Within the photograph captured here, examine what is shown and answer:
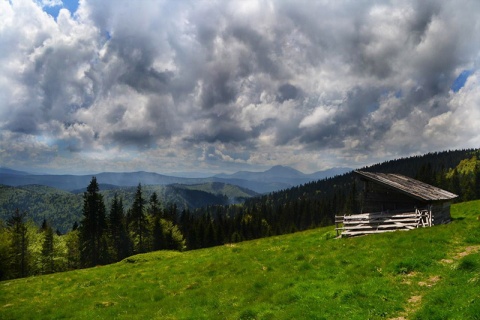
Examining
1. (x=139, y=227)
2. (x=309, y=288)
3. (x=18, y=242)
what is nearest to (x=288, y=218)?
(x=139, y=227)

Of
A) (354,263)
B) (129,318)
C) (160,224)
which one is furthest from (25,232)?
(354,263)

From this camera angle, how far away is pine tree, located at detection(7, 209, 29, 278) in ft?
230

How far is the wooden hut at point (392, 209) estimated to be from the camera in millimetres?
28906

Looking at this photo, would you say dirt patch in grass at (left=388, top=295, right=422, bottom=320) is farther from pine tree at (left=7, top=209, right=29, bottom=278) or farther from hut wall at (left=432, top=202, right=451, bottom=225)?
pine tree at (left=7, top=209, right=29, bottom=278)

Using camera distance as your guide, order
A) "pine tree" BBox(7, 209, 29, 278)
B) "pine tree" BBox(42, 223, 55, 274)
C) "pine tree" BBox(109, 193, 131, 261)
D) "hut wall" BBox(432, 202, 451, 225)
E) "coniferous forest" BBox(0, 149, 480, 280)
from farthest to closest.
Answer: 1. "pine tree" BBox(109, 193, 131, 261)
2. "pine tree" BBox(42, 223, 55, 274)
3. "coniferous forest" BBox(0, 149, 480, 280)
4. "pine tree" BBox(7, 209, 29, 278)
5. "hut wall" BBox(432, 202, 451, 225)

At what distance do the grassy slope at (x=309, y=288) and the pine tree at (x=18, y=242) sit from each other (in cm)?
5514

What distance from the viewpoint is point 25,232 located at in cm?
7225

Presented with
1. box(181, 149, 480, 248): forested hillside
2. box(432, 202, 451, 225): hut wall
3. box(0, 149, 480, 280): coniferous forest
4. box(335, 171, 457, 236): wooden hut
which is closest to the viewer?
box(335, 171, 457, 236): wooden hut

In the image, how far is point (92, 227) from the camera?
251ft

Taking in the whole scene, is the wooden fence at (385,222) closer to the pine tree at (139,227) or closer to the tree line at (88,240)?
the tree line at (88,240)

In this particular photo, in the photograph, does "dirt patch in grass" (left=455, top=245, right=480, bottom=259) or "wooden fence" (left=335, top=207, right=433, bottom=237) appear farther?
"wooden fence" (left=335, top=207, right=433, bottom=237)

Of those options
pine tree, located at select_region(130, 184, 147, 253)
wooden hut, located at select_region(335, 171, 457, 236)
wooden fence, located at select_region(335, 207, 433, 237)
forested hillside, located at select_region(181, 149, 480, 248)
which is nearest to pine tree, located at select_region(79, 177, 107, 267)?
pine tree, located at select_region(130, 184, 147, 253)

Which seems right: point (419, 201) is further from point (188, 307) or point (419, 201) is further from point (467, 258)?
point (188, 307)

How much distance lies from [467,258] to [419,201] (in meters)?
18.8
